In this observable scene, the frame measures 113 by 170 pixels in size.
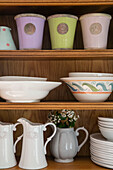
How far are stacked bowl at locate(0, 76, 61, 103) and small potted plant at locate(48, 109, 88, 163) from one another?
0.61ft

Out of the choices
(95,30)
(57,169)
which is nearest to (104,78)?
(95,30)

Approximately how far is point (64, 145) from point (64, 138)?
0.03 meters

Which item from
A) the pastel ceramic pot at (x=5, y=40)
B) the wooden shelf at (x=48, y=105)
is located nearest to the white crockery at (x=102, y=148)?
the wooden shelf at (x=48, y=105)

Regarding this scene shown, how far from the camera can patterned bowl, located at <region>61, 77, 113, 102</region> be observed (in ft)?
4.02

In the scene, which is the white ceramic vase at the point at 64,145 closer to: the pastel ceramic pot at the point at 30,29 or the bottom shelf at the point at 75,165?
the bottom shelf at the point at 75,165

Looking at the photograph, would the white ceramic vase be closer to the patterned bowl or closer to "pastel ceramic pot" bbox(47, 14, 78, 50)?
the patterned bowl

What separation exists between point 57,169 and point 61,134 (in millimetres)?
176

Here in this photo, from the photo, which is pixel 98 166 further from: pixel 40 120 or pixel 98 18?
pixel 98 18

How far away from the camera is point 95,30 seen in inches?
48.8

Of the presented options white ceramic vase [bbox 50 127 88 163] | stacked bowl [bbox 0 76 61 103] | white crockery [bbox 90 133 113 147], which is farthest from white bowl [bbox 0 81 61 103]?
white crockery [bbox 90 133 113 147]

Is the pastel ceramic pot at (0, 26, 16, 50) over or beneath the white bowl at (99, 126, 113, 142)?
over

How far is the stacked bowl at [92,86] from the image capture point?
1225 millimetres

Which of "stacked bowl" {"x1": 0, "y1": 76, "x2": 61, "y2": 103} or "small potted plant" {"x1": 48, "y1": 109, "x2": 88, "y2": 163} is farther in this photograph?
"small potted plant" {"x1": 48, "y1": 109, "x2": 88, "y2": 163}

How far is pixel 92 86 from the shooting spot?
48.4 inches
